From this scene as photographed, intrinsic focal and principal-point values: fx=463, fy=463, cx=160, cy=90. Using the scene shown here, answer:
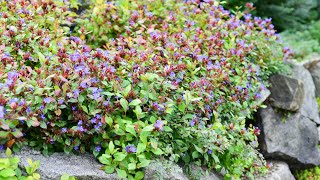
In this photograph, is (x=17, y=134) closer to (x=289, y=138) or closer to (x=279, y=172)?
(x=279, y=172)

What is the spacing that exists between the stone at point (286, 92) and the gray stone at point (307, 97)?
167mm

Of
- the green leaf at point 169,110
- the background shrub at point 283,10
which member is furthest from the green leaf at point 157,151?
the background shrub at point 283,10

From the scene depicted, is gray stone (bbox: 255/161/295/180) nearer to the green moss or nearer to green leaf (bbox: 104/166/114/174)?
the green moss

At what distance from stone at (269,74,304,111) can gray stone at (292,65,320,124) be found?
167 millimetres

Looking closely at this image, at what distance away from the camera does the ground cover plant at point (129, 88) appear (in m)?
2.55

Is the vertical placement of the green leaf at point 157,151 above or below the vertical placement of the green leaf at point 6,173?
below

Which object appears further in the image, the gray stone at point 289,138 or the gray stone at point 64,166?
the gray stone at point 289,138

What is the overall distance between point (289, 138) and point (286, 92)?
0.42 meters

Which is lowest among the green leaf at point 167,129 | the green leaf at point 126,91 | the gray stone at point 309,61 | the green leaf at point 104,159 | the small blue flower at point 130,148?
the gray stone at point 309,61

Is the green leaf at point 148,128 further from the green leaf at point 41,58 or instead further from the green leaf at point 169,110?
the green leaf at point 41,58

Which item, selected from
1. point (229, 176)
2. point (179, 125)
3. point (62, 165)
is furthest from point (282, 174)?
point (62, 165)

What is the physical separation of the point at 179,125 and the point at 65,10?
1.53 metres

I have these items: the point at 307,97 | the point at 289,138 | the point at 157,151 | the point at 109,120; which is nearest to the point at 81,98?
the point at 109,120

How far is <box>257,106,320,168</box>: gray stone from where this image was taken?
4047mm
